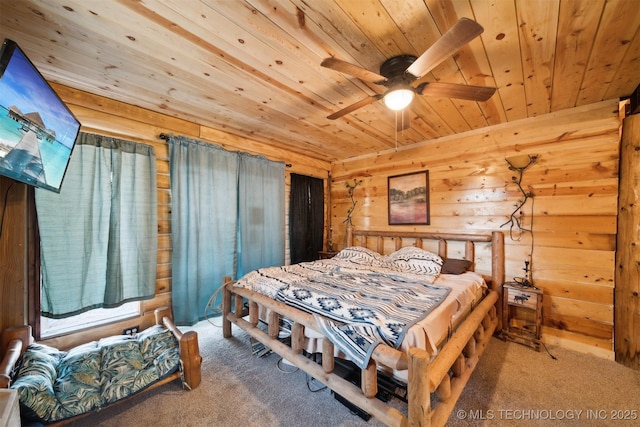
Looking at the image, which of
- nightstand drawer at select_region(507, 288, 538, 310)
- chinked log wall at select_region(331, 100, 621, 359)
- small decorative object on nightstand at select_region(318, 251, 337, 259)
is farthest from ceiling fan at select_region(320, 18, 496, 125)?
small decorative object on nightstand at select_region(318, 251, 337, 259)

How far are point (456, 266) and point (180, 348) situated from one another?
289 centimetres

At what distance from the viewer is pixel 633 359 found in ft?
6.66

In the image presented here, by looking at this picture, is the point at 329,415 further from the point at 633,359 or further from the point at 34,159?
the point at 633,359

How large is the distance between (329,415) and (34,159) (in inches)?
96.0

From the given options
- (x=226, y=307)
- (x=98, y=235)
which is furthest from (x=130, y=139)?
(x=226, y=307)

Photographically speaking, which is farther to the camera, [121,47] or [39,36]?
[121,47]

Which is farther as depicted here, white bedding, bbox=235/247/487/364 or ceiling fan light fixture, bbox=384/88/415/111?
ceiling fan light fixture, bbox=384/88/415/111

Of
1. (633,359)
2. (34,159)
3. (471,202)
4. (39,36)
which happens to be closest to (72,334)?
(34,159)

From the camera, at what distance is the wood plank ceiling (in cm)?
126

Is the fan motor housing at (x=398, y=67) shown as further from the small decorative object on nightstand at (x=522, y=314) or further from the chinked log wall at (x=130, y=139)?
the small decorative object on nightstand at (x=522, y=314)

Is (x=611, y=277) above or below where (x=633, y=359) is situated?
above

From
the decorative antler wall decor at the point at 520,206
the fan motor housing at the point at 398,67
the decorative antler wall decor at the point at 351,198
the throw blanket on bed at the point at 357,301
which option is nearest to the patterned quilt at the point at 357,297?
the throw blanket on bed at the point at 357,301

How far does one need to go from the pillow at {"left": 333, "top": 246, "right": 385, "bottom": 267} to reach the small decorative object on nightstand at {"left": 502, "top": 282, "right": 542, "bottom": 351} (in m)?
1.40

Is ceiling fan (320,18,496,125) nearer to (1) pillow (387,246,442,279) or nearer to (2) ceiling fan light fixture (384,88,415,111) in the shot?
(2) ceiling fan light fixture (384,88,415,111)
